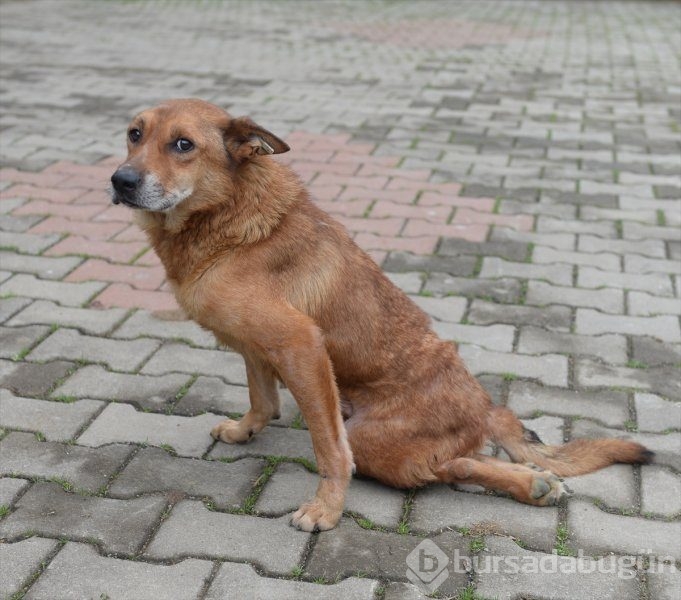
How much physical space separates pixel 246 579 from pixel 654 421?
1.96 meters

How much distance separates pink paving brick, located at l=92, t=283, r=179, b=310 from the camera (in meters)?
4.71

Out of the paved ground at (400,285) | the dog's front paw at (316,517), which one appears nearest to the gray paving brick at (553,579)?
the paved ground at (400,285)

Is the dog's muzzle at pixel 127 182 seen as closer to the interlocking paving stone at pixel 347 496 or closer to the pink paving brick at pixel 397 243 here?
the interlocking paving stone at pixel 347 496

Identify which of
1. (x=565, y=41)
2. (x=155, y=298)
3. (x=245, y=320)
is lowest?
(x=565, y=41)

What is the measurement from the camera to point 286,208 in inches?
126

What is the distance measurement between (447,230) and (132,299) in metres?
2.22

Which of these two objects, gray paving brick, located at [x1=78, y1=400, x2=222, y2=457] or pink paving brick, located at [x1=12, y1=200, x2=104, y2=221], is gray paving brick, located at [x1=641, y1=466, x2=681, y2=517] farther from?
pink paving brick, located at [x1=12, y1=200, x2=104, y2=221]

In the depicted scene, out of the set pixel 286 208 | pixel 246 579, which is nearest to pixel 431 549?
pixel 246 579

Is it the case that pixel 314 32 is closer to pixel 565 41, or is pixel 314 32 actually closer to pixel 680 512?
pixel 565 41

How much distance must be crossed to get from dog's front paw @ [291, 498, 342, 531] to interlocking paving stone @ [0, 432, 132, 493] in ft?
2.50

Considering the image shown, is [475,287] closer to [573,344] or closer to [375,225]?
[573,344]

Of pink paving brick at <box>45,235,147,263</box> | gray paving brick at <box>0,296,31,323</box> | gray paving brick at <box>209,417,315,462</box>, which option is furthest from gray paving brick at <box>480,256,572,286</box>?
gray paving brick at <box>0,296,31,323</box>

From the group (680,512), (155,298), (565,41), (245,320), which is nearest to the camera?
(245,320)

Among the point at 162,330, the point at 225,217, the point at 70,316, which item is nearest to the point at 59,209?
the point at 70,316
